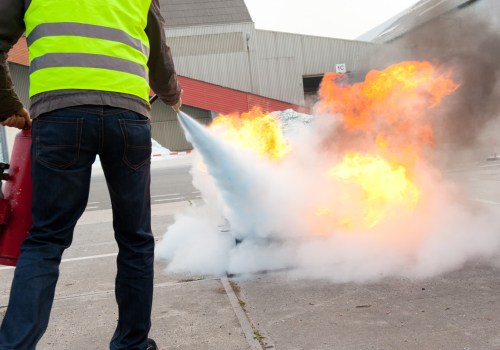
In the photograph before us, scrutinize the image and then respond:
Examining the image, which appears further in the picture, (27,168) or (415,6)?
(415,6)

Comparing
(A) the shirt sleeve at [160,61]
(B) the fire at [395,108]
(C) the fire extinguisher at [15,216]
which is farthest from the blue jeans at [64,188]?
(B) the fire at [395,108]

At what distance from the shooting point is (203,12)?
1191 inches

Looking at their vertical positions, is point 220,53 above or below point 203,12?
below

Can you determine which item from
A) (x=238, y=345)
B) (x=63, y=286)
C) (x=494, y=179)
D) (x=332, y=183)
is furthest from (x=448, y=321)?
(x=494, y=179)

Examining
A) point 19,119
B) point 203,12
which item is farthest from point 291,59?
point 19,119

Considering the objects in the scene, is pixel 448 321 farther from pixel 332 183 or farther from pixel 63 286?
pixel 63 286

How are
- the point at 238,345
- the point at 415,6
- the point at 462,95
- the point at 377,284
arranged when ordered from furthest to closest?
the point at 415,6
the point at 462,95
the point at 377,284
the point at 238,345

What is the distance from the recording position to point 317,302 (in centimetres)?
303

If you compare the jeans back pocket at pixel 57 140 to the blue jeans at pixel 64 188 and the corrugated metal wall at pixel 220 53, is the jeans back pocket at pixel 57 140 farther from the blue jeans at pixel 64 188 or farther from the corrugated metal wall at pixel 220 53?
the corrugated metal wall at pixel 220 53

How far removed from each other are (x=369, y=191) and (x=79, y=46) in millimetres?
2943

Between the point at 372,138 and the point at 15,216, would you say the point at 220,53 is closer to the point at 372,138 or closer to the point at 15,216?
the point at 372,138

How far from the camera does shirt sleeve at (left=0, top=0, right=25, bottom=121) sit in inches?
72.8

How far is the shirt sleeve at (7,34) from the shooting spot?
185cm

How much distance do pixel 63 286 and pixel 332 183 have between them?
2.54 metres
